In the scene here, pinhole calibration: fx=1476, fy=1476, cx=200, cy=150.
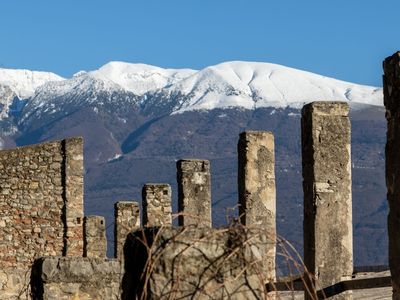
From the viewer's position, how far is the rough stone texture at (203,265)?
296 inches

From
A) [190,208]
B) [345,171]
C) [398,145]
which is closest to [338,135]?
[345,171]

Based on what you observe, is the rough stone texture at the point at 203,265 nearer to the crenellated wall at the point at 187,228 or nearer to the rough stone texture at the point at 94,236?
the crenellated wall at the point at 187,228

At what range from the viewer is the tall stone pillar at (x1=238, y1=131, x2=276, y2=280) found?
69.9ft

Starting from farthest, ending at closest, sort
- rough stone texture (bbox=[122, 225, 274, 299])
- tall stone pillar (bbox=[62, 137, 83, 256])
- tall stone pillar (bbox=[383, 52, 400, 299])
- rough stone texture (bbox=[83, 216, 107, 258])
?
rough stone texture (bbox=[83, 216, 107, 258]) < tall stone pillar (bbox=[62, 137, 83, 256]) < tall stone pillar (bbox=[383, 52, 400, 299]) < rough stone texture (bbox=[122, 225, 274, 299])

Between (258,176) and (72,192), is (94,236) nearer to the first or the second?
(72,192)

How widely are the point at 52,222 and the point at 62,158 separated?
1097 millimetres

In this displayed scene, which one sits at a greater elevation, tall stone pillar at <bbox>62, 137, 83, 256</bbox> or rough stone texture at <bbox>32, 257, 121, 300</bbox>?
tall stone pillar at <bbox>62, 137, 83, 256</bbox>

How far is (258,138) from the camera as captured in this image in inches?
851

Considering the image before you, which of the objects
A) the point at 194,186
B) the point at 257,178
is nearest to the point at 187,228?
the point at 257,178

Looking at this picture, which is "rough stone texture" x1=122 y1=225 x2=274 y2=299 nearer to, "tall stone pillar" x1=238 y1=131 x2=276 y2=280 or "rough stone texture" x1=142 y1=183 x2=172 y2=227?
"tall stone pillar" x1=238 y1=131 x2=276 y2=280

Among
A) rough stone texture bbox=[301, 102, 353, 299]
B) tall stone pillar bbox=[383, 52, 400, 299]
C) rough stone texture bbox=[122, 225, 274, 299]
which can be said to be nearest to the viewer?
rough stone texture bbox=[122, 225, 274, 299]

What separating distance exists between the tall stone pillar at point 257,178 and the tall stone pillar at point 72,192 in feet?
13.4

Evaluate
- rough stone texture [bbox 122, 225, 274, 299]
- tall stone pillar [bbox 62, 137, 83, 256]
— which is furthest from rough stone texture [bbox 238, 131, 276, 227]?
rough stone texture [bbox 122, 225, 274, 299]

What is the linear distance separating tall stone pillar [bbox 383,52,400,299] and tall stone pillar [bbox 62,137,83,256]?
13807mm
